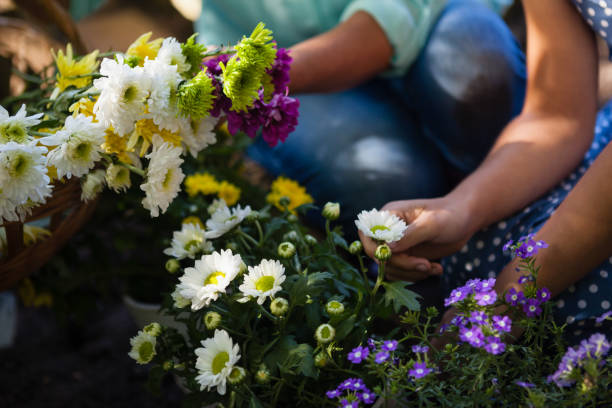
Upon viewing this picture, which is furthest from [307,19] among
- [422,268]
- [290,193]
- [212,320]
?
[212,320]

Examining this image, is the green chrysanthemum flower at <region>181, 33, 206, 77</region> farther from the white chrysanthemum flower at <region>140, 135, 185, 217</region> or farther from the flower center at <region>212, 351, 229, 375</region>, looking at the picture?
the flower center at <region>212, 351, 229, 375</region>

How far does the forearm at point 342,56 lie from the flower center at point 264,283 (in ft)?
1.26

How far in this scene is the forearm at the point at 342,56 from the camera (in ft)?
3.01

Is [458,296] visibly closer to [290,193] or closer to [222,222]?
[222,222]

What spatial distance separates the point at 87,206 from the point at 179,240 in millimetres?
169

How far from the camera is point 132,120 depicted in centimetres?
61

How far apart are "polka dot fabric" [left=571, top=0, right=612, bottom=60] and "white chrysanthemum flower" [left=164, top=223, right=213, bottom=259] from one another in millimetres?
625

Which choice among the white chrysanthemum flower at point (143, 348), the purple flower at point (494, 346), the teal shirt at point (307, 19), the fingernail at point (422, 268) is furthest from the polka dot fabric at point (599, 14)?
the white chrysanthemum flower at point (143, 348)

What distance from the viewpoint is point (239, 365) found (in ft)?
2.09

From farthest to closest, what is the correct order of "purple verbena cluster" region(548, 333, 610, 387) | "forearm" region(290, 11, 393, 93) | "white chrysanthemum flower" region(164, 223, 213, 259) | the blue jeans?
the blue jeans
"forearm" region(290, 11, 393, 93)
"white chrysanthemum flower" region(164, 223, 213, 259)
"purple verbena cluster" region(548, 333, 610, 387)

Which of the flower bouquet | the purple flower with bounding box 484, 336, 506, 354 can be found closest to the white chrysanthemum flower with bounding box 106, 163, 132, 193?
the flower bouquet

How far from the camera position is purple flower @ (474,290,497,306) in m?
0.55

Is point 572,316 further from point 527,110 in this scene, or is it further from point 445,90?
point 445,90

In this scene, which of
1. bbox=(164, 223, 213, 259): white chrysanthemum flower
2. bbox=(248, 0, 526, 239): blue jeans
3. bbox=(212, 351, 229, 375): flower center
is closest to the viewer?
bbox=(212, 351, 229, 375): flower center
